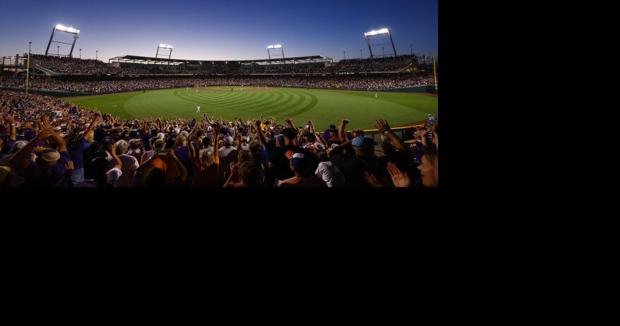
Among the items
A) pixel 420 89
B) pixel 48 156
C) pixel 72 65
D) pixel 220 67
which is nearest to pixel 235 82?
pixel 220 67

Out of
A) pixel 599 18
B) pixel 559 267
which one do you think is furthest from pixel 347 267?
pixel 599 18

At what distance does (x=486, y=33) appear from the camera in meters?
2.98

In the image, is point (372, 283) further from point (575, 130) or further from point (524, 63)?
point (524, 63)

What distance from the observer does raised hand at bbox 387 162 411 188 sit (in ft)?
11.5

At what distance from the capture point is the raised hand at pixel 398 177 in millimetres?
3520

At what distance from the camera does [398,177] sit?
3.56 metres

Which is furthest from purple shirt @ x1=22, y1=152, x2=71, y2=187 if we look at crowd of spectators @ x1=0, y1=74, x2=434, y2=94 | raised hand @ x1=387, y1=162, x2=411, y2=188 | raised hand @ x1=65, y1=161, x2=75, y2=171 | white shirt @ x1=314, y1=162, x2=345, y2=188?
crowd of spectators @ x1=0, y1=74, x2=434, y2=94

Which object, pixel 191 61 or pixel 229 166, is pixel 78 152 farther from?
pixel 191 61

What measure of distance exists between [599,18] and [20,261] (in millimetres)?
6698

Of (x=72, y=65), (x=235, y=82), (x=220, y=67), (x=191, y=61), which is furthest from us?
(x=191, y=61)

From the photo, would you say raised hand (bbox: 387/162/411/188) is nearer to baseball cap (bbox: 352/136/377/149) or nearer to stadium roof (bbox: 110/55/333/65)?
baseball cap (bbox: 352/136/377/149)

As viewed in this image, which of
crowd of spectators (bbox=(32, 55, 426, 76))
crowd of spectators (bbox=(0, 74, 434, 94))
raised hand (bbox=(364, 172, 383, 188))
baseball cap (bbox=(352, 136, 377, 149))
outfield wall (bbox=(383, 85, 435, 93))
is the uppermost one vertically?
crowd of spectators (bbox=(32, 55, 426, 76))

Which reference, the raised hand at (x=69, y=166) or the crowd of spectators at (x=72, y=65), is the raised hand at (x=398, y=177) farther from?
the crowd of spectators at (x=72, y=65)

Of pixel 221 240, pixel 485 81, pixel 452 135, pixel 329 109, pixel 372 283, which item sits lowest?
pixel 372 283
